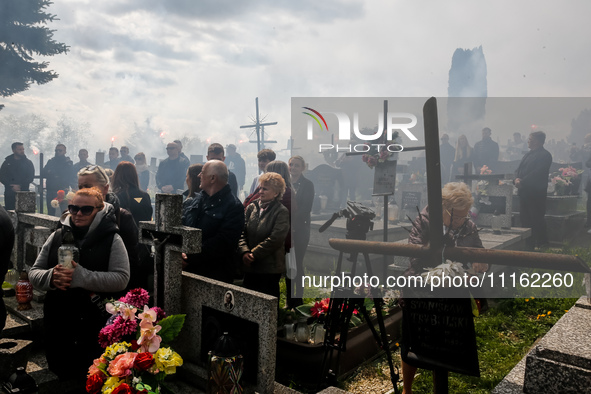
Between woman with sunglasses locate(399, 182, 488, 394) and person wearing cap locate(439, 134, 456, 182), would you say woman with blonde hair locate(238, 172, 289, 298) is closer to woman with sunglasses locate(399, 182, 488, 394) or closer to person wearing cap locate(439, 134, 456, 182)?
woman with sunglasses locate(399, 182, 488, 394)

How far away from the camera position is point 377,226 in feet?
10.6

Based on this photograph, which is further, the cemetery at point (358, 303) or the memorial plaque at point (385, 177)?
the memorial plaque at point (385, 177)

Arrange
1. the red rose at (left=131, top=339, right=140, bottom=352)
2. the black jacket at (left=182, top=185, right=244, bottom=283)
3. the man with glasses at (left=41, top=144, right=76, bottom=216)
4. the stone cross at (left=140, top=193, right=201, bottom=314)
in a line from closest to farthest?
the red rose at (left=131, top=339, right=140, bottom=352) < the stone cross at (left=140, top=193, right=201, bottom=314) < the black jacket at (left=182, top=185, right=244, bottom=283) < the man with glasses at (left=41, top=144, right=76, bottom=216)

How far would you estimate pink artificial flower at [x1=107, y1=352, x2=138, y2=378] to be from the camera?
2621mm

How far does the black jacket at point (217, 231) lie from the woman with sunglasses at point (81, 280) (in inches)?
40.0

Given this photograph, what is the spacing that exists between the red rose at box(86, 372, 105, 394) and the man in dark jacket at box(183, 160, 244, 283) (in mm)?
1802

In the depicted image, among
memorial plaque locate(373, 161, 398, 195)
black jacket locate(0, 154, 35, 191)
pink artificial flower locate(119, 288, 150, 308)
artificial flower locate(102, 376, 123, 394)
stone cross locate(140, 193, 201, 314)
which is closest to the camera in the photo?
artificial flower locate(102, 376, 123, 394)

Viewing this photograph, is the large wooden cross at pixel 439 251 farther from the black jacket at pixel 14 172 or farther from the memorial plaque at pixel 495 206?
the black jacket at pixel 14 172

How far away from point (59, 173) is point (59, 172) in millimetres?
32

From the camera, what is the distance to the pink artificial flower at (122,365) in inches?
103

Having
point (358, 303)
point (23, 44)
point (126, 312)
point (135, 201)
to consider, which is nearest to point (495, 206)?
point (358, 303)

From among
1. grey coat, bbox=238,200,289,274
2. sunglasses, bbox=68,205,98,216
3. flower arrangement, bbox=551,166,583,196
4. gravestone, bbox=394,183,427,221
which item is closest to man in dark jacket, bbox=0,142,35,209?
grey coat, bbox=238,200,289,274

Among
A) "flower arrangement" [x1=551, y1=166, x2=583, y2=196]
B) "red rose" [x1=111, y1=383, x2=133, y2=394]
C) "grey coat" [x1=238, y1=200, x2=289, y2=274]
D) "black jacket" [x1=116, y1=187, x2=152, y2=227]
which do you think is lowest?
"red rose" [x1=111, y1=383, x2=133, y2=394]

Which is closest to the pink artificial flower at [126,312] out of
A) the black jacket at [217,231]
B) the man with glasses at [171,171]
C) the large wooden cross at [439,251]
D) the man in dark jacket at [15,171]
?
the black jacket at [217,231]
